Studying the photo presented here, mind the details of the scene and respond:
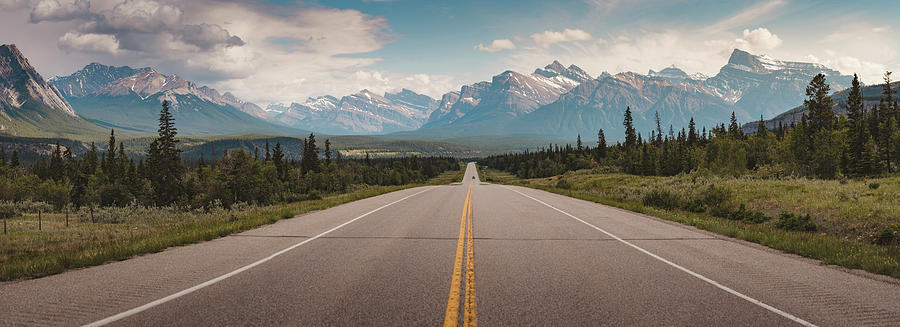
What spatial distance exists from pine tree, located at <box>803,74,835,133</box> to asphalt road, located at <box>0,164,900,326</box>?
70423mm

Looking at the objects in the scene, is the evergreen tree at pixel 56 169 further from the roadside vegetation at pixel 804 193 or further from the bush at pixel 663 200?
the bush at pixel 663 200

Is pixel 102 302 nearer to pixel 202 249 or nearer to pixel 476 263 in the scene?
pixel 202 249

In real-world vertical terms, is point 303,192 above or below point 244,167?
below

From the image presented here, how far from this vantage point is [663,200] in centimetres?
2377

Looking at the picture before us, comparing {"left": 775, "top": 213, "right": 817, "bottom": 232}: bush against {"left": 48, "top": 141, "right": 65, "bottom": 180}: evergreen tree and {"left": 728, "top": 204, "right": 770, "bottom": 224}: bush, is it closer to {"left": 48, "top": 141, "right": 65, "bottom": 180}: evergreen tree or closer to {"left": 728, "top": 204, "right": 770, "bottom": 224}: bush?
{"left": 728, "top": 204, "right": 770, "bottom": 224}: bush

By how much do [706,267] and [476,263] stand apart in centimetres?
454

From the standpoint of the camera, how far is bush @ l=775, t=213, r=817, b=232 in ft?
47.9

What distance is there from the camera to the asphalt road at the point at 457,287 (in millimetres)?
5176

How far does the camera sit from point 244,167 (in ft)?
233

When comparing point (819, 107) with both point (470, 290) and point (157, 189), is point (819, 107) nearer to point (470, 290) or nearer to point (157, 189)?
point (470, 290)

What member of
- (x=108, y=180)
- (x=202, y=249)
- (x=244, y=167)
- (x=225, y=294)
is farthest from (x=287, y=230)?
(x=108, y=180)

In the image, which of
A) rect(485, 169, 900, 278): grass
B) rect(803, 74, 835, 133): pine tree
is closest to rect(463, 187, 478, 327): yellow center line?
rect(485, 169, 900, 278): grass

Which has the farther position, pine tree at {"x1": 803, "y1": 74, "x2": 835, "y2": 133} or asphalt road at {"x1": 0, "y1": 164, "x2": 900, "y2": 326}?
pine tree at {"x1": 803, "y1": 74, "x2": 835, "y2": 133}

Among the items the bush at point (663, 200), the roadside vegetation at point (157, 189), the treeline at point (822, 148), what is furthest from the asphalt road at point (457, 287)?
the treeline at point (822, 148)
